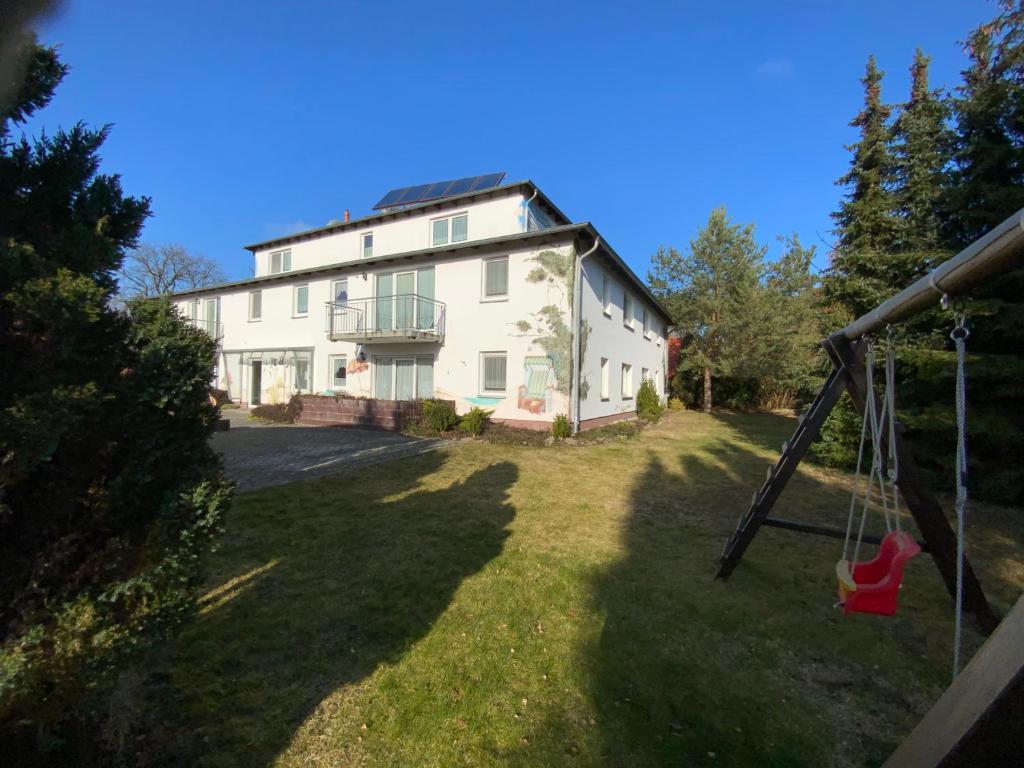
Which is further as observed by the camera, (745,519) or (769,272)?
(769,272)

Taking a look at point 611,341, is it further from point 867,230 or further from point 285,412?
point 285,412

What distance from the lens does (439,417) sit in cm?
1205

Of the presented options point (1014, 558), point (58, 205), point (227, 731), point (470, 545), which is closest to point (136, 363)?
point (58, 205)

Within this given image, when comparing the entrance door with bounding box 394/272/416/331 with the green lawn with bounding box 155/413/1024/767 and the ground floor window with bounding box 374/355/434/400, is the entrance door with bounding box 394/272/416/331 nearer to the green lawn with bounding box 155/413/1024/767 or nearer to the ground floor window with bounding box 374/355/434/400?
the ground floor window with bounding box 374/355/434/400

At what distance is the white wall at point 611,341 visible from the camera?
41.8ft

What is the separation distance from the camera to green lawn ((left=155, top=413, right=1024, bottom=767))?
2.11 metres

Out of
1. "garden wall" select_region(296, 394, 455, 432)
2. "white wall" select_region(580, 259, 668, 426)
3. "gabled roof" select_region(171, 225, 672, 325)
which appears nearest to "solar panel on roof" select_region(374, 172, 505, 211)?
"gabled roof" select_region(171, 225, 672, 325)

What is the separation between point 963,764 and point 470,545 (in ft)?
12.2

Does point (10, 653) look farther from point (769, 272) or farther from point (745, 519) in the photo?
point (769, 272)

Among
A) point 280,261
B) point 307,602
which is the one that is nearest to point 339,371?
point 280,261

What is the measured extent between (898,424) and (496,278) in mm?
10817

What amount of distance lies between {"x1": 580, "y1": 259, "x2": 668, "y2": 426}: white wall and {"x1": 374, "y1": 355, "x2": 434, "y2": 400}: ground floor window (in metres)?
4.82

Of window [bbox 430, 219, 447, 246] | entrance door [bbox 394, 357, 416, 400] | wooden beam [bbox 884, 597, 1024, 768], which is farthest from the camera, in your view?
window [bbox 430, 219, 447, 246]

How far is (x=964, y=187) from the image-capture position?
695cm
